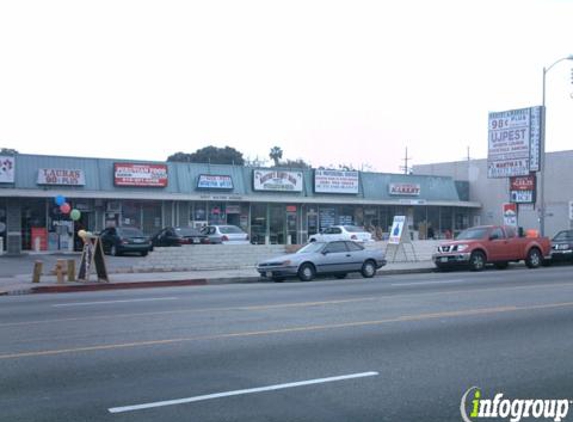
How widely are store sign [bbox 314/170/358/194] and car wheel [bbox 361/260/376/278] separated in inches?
782

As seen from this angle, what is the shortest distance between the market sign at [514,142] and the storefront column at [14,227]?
906 inches

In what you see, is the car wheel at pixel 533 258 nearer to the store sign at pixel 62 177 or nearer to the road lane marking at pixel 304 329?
the road lane marking at pixel 304 329

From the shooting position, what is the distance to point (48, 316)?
13883 millimetres

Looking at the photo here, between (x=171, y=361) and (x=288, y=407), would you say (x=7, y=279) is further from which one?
(x=288, y=407)

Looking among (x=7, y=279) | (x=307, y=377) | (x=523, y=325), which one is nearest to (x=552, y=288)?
(x=523, y=325)

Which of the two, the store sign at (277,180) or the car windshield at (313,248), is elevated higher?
the store sign at (277,180)

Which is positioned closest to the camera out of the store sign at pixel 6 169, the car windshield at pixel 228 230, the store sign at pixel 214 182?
the store sign at pixel 6 169

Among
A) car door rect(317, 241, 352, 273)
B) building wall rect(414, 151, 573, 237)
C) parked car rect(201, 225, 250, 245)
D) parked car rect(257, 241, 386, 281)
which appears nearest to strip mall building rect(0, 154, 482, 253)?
building wall rect(414, 151, 573, 237)

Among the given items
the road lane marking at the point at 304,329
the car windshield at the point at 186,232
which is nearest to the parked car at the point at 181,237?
the car windshield at the point at 186,232

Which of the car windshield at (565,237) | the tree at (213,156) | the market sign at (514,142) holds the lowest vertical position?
the car windshield at (565,237)

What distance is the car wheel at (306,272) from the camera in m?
22.9

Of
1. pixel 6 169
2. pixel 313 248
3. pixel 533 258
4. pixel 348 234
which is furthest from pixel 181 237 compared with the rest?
pixel 533 258

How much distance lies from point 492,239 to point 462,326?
54.4 ft

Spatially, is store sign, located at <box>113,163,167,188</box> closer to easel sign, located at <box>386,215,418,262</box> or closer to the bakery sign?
easel sign, located at <box>386,215,418,262</box>
